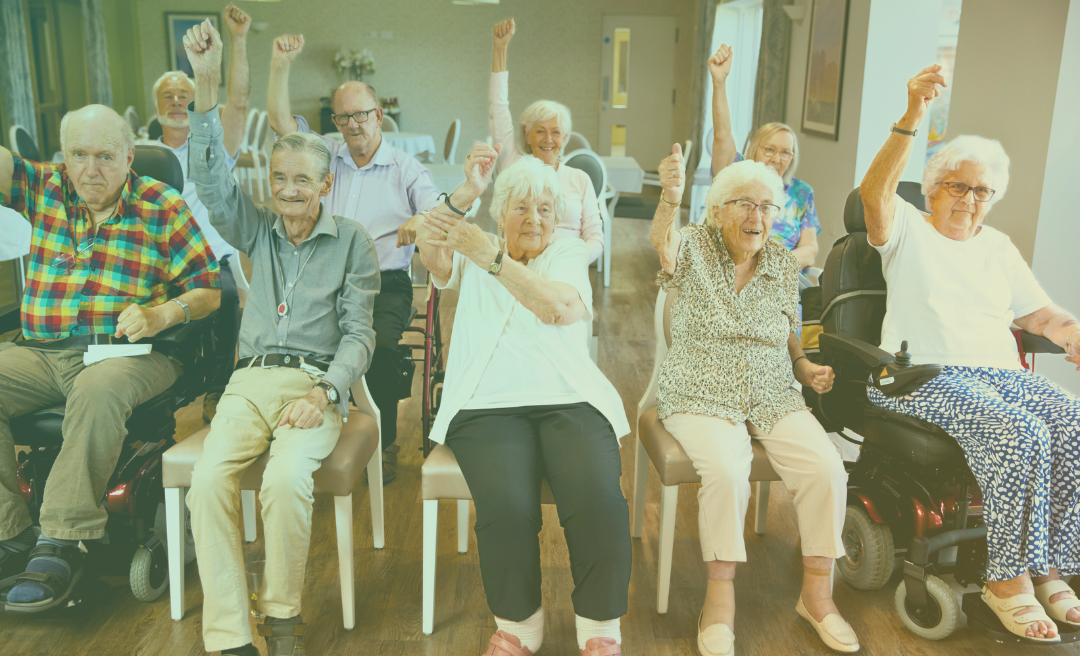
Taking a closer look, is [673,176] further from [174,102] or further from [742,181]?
[174,102]

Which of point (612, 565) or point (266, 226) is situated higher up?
point (266, 226)

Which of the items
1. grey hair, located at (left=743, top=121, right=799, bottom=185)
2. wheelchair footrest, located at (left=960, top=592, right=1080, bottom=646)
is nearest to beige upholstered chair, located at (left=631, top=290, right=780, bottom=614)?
wheelchair footrest, located at (left=960, top=592, right=1080, bottom=646)

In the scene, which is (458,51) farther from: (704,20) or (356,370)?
(356,370)

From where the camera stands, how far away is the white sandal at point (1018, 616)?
1757 mm

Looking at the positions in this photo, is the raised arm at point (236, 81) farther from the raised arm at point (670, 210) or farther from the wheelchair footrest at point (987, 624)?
the wheelchair footrest at point (987, 624)

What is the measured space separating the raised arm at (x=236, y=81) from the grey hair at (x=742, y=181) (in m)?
1.56

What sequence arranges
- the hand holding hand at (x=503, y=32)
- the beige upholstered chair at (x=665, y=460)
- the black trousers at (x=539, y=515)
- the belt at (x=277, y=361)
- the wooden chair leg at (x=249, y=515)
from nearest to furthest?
the black trousers at (x=539, y=515)
the beige upholstered chair at (x=665, y=460)
the belt at (x=277, y=361)
the wooden chair leg at (x=249, y=515)
the hand holding hand at (x=503, y=32)

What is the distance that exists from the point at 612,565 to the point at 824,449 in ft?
2.04

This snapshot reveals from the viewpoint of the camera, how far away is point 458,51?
11.0m

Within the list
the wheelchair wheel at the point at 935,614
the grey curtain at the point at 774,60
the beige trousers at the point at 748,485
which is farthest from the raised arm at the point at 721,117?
the grey curtain at the point at 774,60

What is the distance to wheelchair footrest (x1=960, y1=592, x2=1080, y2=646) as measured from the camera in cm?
176

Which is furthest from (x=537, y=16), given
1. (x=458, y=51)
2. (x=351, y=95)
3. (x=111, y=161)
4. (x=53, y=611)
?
(x=53, y=611)

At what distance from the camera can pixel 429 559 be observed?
1.87 meters

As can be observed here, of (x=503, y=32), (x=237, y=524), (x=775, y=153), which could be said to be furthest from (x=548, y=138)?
(x=237, y=524)
